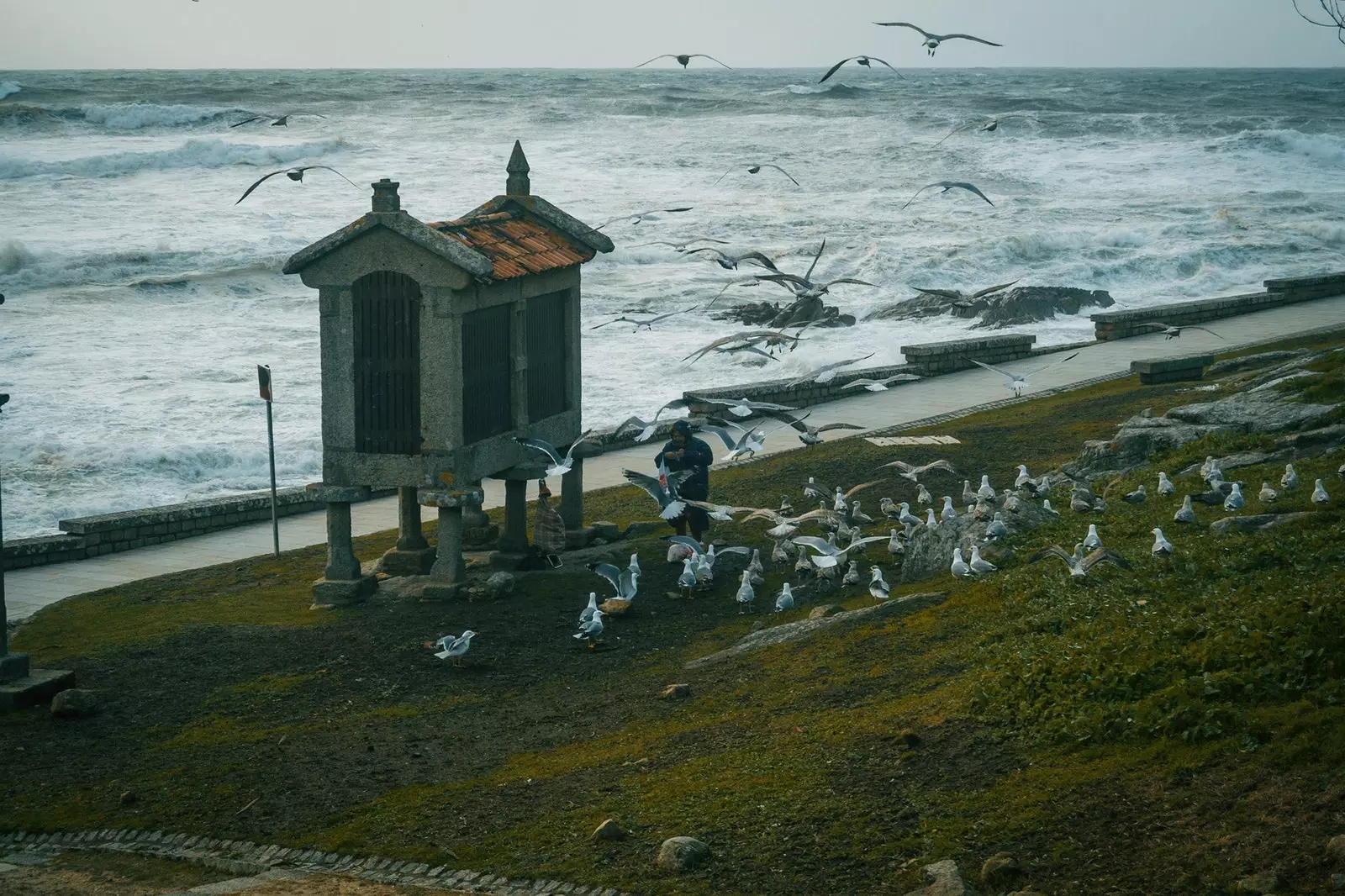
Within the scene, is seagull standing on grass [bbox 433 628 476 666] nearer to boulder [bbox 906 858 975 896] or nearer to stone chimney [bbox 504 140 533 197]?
boulder [bbox 906 858 975 896]

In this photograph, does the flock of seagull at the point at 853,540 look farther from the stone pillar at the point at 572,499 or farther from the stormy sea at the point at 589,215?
the stormy sea at the point at 589,215

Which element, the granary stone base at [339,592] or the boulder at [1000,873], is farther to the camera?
the granary stone base at [339,592]

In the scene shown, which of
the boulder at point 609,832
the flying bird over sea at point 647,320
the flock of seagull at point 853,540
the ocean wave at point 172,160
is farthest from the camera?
the ocean wave at point 172,160

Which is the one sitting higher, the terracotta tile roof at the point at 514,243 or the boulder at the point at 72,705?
the terracotta tile roof at the point at 514,243

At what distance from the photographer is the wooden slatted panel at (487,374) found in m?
16.7

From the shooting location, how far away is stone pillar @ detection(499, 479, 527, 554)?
1789 cm

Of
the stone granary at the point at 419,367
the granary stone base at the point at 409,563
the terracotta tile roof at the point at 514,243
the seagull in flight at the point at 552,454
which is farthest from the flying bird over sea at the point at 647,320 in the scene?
the granary stone base at the point at 409,563

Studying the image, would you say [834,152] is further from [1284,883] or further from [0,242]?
[1284,883]

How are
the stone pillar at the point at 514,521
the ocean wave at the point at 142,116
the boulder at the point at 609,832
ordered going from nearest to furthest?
the boulder at the point at 609,832, the stone pillar at the point at 514,521, the ocean wave at the point at 142,116

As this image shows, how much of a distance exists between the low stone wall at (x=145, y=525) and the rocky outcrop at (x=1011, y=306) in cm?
2377

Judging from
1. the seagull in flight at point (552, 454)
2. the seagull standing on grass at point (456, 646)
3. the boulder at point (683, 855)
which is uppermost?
the seagull in flight at point (552, 454)

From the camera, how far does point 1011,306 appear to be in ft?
138

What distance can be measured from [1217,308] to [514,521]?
22.7m

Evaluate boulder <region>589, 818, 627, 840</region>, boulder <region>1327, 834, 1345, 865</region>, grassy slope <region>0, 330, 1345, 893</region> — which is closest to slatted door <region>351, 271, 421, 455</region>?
grassy slope <region>0, 330, 1345, 893</region>
